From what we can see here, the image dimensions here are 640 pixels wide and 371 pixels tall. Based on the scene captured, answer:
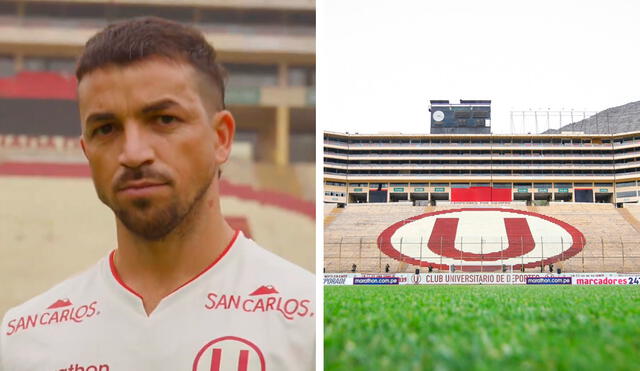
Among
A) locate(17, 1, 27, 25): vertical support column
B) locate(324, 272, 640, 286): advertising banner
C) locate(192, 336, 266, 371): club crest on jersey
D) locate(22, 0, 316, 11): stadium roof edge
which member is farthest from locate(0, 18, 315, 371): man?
locate(324, 272, 640, 286): advertising banner

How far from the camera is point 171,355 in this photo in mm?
2066

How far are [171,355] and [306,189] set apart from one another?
2.59ft

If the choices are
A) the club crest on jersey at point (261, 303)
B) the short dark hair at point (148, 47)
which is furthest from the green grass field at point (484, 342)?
the short dark hair at point (148, 47)

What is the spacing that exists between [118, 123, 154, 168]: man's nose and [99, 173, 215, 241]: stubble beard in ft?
0.47

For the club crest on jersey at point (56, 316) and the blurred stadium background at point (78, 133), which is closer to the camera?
the club crest on jersey at point (56, 316)

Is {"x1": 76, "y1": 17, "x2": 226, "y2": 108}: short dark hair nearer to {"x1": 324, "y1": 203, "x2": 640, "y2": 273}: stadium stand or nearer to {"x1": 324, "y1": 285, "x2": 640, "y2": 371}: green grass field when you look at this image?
{"x1": 324, "y1": 285, "x2": 640, "y2": 371}: green grass field

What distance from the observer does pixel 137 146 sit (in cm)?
212

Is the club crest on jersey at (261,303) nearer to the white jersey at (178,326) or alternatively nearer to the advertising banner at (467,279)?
the white jersey at (178,326)

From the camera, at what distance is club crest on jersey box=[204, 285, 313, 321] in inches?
83.9

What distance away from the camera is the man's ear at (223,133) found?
223 centimetres

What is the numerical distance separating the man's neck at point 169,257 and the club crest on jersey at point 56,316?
162 mm

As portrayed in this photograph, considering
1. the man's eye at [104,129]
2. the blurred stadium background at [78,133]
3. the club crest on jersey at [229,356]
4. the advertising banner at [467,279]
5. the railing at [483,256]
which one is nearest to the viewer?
the club crest on jersey at [229,356]

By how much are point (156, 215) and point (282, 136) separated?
579 mm

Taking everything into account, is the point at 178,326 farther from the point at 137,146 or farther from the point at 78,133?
the point at 78,133
